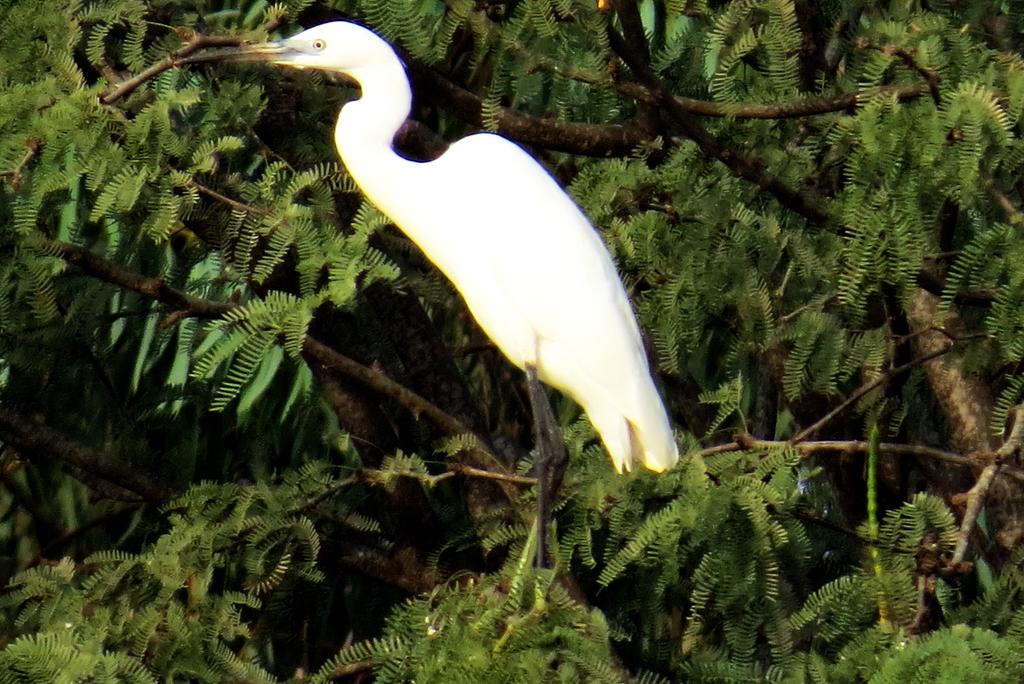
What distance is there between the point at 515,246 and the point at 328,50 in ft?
1.77

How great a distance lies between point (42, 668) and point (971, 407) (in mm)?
2072

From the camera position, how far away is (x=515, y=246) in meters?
3.62

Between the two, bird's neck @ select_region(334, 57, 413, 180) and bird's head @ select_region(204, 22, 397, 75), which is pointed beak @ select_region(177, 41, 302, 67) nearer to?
bird's head @ select_region(204, 22, 397, 75)

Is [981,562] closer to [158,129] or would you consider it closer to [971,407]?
[971,407]

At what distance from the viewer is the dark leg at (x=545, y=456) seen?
11.3 feet

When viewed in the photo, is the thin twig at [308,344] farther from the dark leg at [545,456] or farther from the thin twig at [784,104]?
the thin twig at [784,104]

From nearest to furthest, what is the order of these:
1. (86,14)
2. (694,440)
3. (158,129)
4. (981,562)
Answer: (158,129), (86,14), (694,440), (981,562)

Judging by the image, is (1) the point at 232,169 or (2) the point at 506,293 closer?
(2) the point at 506,293

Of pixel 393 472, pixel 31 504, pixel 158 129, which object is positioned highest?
pixel 158 129

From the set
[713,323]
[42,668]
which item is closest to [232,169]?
[713,323]

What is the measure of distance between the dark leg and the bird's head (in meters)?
0.72

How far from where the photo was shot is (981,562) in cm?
428

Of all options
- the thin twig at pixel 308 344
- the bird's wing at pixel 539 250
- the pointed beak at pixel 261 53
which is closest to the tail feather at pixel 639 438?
the bird's wing at pixel 539 250

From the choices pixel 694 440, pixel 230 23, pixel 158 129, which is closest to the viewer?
pixel 158 129
